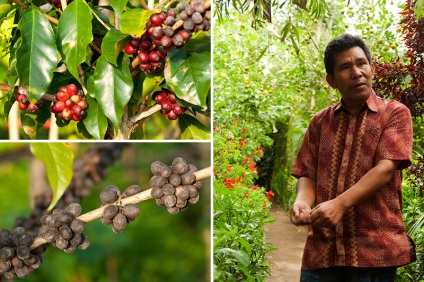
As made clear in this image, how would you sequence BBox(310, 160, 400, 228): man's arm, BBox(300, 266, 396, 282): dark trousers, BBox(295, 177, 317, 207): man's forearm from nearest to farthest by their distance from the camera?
BBox(310, 160, 400, 228): man's arm
BBox(300, 266, 396, 282): dark trousers
BBox(295, 177, 317, 207): man's forearm

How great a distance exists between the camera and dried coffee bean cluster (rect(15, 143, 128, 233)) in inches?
40.8

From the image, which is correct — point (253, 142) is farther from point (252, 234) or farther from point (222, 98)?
point (252, 234)

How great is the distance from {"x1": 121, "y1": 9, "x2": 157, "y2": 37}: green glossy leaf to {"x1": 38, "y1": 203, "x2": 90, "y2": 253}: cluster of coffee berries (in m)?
0.32

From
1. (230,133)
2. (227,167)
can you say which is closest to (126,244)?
(227,167)

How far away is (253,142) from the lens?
511cm

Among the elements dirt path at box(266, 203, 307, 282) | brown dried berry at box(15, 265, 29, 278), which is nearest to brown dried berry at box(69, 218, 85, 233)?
brown dried berry at box(15, 265, 29, 278)

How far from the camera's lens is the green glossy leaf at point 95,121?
3.54 ft

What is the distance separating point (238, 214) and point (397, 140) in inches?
52.3

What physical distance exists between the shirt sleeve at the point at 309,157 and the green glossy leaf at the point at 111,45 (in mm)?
723

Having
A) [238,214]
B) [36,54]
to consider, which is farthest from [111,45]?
[238,214]

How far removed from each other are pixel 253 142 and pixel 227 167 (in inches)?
57.0

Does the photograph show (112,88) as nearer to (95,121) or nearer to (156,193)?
(95,121)

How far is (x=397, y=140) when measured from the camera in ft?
4.46

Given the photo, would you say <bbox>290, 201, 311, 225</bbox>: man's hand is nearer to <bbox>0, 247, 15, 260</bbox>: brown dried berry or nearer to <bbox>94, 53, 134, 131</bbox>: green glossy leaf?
<bbox>94, 53, 134, 131</bbox>: green glossy leaf
